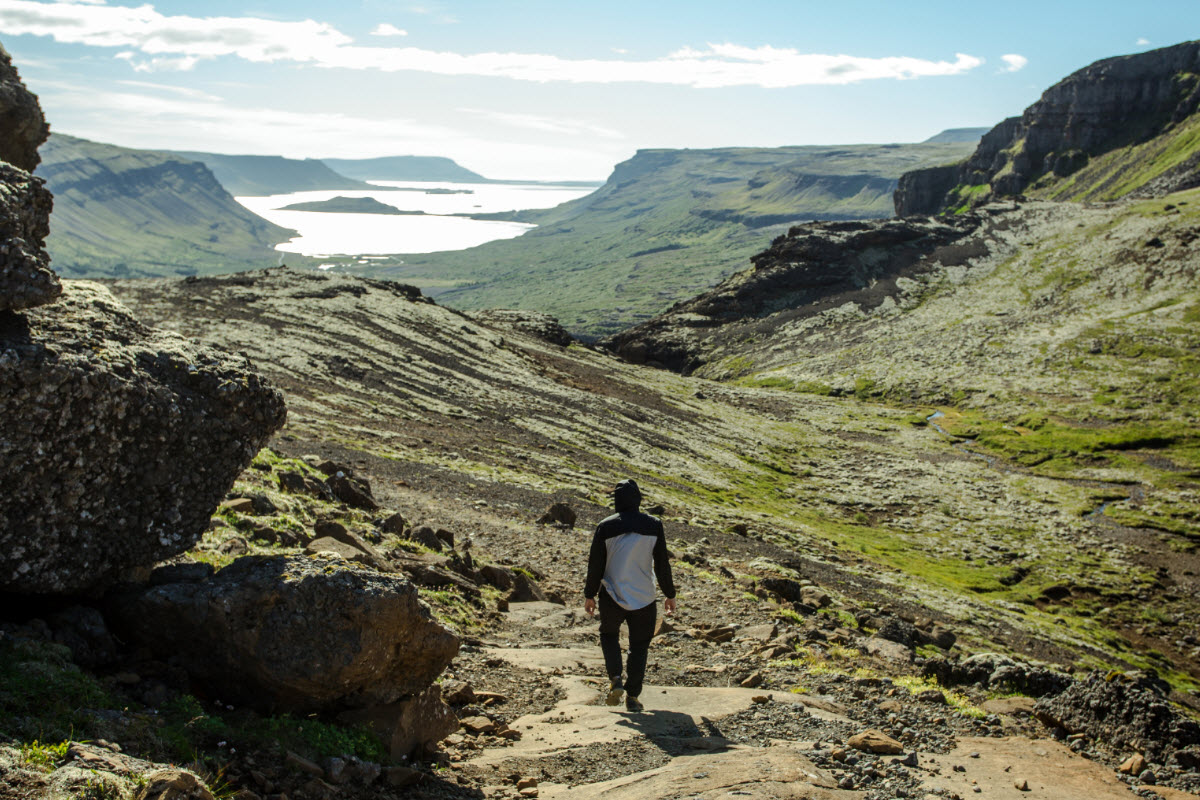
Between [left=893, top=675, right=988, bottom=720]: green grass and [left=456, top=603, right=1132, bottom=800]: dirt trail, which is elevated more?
[left=456, top=603, right=1132, bottom=800]: dirt trail

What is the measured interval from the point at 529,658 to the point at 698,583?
14.2 meters

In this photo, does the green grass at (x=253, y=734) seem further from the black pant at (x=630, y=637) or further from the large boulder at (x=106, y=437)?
the black pant at (x=630, y=637)

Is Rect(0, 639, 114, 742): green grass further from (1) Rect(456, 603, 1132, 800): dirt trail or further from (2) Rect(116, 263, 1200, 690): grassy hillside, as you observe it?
(2) Rect(116, 263, 1200, 690): grassy hillside

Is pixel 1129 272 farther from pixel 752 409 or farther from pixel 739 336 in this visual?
pixel 752 409

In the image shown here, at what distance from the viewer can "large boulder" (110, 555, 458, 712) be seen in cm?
1050

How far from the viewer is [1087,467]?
95062 mm

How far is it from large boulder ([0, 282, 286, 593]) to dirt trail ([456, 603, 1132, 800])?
5.71 meters

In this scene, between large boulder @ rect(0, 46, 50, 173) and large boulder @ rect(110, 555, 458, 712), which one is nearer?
large boulder @ rect(110, 555, 458, 712)

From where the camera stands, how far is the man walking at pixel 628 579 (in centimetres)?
1434

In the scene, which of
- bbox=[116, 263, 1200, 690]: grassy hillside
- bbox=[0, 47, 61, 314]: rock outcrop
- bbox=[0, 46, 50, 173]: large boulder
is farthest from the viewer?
bbox=[116, 263, 1200, 690]: grassy hillside

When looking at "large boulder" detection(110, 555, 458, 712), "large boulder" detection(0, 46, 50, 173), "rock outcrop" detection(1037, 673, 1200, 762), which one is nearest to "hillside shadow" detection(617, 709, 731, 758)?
"large boulder" detection(110, 555, 458, 712)

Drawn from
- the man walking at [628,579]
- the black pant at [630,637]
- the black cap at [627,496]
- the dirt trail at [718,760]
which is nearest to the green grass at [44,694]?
the dirt trail at [718,760]

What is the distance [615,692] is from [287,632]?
247 inches

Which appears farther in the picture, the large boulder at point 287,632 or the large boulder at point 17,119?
the large boulder at point 17,119
